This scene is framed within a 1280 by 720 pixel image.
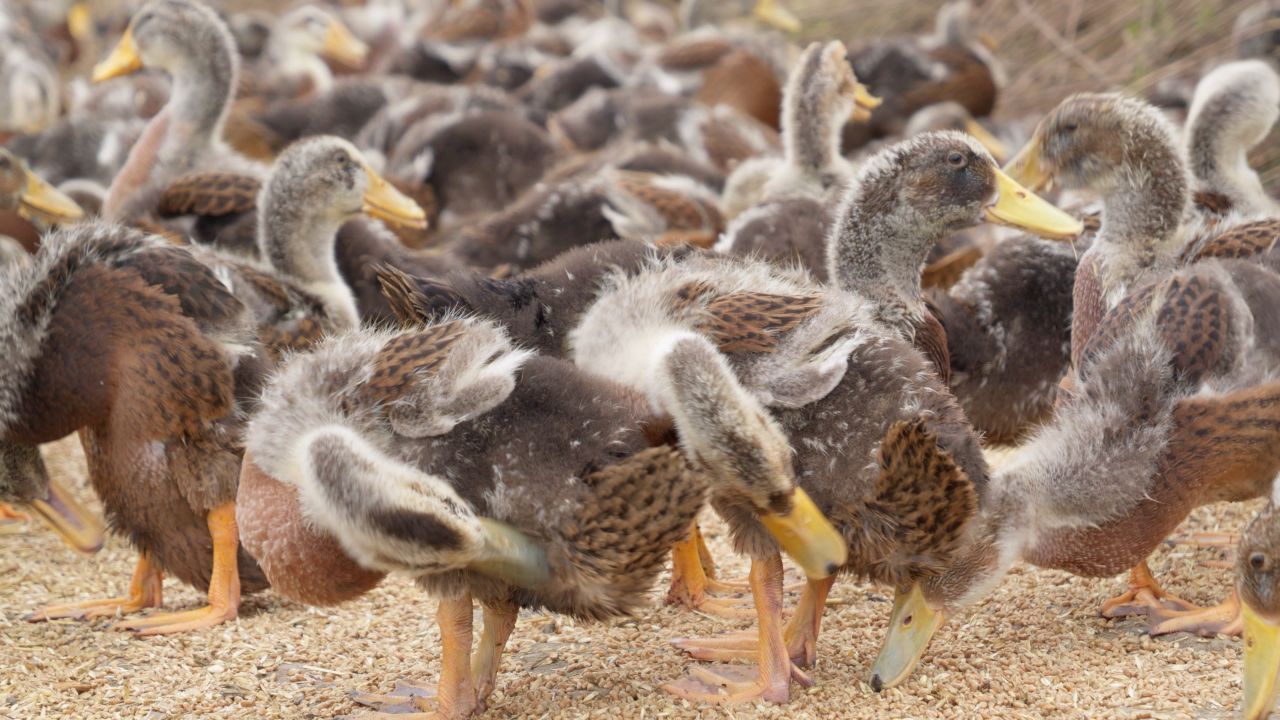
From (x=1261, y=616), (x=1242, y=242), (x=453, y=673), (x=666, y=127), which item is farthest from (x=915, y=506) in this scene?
(x=666, y=127)

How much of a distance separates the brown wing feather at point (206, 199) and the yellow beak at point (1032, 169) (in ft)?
10.2

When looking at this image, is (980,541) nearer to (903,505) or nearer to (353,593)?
(903,505)

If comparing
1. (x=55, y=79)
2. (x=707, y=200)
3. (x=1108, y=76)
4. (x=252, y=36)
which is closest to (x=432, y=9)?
(x=252, y=36)

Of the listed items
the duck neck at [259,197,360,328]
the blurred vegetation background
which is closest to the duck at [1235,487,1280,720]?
the duck neck at [259,197,360,328]

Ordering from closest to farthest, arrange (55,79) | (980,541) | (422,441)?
(422,441) → (980,541) → (55,79)

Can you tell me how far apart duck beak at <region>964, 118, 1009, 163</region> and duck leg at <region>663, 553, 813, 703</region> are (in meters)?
5.61

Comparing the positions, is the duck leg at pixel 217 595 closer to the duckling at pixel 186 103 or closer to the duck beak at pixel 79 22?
the duckling at pixel 186 103

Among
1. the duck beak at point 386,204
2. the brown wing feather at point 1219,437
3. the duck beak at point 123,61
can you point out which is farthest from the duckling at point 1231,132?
the duck beak at point 123,61

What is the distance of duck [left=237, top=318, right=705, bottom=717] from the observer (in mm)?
3291

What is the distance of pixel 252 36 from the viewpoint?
15.0 meters

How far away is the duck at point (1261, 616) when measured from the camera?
341cm

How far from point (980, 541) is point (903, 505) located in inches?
13.5

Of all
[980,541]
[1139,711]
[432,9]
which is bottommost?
[432,9]

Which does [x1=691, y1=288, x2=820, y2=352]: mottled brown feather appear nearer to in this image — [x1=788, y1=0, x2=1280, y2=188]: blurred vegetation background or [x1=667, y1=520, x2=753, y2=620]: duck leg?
[x1=667, y1=520, x2=753, y2=620]: duck leg
